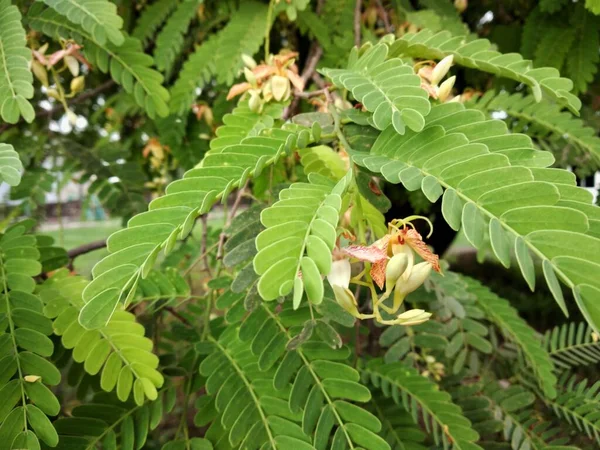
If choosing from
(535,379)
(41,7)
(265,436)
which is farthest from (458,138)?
(41,7)

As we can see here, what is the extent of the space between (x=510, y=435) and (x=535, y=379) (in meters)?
0.14

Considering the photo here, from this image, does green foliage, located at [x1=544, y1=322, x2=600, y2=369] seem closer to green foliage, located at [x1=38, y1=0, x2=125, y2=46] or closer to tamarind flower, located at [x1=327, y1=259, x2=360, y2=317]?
tamarind flower, located at [x1=327, y1=259, x2=360, y2=317]

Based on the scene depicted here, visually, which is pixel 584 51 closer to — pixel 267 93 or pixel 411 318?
pixel 267 93

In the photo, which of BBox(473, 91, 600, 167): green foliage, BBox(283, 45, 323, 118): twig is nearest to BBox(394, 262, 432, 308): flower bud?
BBox(283, 45, 323, 118): twig

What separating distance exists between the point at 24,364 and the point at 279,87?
0.50 m

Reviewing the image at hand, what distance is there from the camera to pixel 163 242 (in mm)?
409

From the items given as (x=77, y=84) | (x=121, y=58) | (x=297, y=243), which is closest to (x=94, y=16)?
(x=121, y=58)

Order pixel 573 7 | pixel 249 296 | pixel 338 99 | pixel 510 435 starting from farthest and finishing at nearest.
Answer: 1. pixel 573 7
2. pixel 510 435
3. pixel 338 99
4. pixel 249 296

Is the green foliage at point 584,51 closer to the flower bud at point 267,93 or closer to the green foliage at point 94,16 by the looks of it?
the flower bud at point 267,93

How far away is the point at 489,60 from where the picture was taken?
0.60 meters

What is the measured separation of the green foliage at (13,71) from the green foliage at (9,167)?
96mm

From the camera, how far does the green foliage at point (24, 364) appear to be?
0.50 meters

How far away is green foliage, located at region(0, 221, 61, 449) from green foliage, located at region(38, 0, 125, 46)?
37cm

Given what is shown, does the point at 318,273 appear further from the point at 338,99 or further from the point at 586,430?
the point at 586,430
